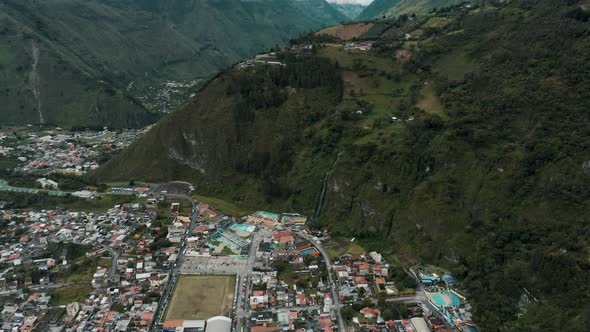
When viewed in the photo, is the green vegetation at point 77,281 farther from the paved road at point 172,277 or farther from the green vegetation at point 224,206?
the green vegetation at point 224,206

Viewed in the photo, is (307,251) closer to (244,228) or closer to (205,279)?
(244,228)

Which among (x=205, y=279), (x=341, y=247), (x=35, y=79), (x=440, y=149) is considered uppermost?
(x=440, y=149)

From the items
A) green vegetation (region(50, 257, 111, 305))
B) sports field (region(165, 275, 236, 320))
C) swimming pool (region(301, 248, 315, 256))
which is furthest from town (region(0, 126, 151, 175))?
swimming pool (region(301, 248, 315, 256))

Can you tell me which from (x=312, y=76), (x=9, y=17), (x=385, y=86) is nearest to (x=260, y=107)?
(x=312, y=76)

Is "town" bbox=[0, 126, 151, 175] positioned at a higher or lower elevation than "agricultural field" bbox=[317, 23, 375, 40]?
lower

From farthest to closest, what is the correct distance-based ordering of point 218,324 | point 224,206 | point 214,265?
point 224,206, point 214,265, point 218,324

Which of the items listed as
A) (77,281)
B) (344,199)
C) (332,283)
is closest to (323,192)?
(344,199)

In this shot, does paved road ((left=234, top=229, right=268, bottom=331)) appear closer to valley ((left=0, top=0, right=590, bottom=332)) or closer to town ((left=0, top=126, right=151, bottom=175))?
→ valley ((left=0, top=0, right=590, bottom=332))
